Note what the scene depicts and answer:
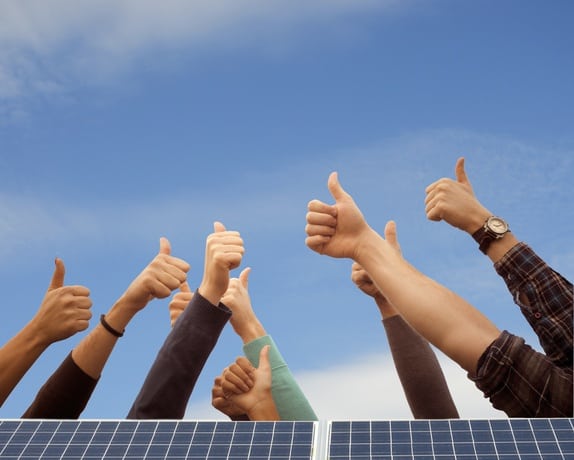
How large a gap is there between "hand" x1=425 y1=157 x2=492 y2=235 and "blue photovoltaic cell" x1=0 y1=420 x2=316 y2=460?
213cm

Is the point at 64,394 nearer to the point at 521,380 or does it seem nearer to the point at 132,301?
the point at 132,301

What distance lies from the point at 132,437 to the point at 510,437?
2033 mm

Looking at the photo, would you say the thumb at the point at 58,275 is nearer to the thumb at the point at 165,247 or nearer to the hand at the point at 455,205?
the thumb at the point at 165,247

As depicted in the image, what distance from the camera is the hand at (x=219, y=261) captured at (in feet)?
20.0

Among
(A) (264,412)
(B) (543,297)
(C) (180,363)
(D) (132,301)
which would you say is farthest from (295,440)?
(D) (132,301)

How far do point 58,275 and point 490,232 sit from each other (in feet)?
12.7

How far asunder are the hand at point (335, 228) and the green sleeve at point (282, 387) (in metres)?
1.35

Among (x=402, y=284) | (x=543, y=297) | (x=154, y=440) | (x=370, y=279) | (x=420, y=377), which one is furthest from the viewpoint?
(x=370, y=279)

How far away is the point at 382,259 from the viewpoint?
5.94 metres

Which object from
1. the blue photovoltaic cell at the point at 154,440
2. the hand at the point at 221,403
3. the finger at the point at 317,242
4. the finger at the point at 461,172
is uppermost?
the finger at the point at 461,172

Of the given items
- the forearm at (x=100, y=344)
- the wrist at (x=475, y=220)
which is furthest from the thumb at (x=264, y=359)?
the wrist at (x=475, y=220)

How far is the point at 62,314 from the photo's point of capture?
274 inches

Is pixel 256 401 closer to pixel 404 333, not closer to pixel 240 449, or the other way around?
pixel 404 333

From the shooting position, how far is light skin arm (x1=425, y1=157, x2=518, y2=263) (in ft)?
18.6
